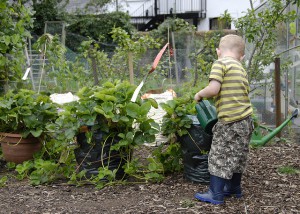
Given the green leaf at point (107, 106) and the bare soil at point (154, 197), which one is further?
the green leaf at point (107, 106)

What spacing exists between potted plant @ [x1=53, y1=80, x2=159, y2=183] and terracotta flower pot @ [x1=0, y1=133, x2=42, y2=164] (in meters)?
0.61

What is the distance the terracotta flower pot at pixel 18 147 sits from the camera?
15.1 ft

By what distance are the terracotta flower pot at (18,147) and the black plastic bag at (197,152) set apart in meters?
1.53

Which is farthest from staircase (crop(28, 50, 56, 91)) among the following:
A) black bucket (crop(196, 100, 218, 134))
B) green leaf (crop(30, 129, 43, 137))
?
black bucket (crop(196, 100, 218, 134))

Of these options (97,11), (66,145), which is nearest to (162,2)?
(97,11)

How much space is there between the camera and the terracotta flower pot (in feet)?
15.1

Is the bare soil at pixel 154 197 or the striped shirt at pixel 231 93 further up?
the striped shirt at pixel 231 93

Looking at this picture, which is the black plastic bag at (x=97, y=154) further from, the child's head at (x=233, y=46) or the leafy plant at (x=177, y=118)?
the child's head at (x=233, y=46)

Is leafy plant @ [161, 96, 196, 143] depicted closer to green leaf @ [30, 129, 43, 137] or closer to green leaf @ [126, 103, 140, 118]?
green leaf @ [126, 103, 140, 118]

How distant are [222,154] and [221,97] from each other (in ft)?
1.34

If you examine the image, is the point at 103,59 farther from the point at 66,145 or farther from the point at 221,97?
the point at 221,97

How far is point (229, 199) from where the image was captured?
11.9 feet

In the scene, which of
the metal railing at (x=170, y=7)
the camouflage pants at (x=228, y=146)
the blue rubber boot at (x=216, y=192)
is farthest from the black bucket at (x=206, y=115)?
the metal railing at (x=170, y=7)

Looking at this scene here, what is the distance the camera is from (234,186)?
367 cm
